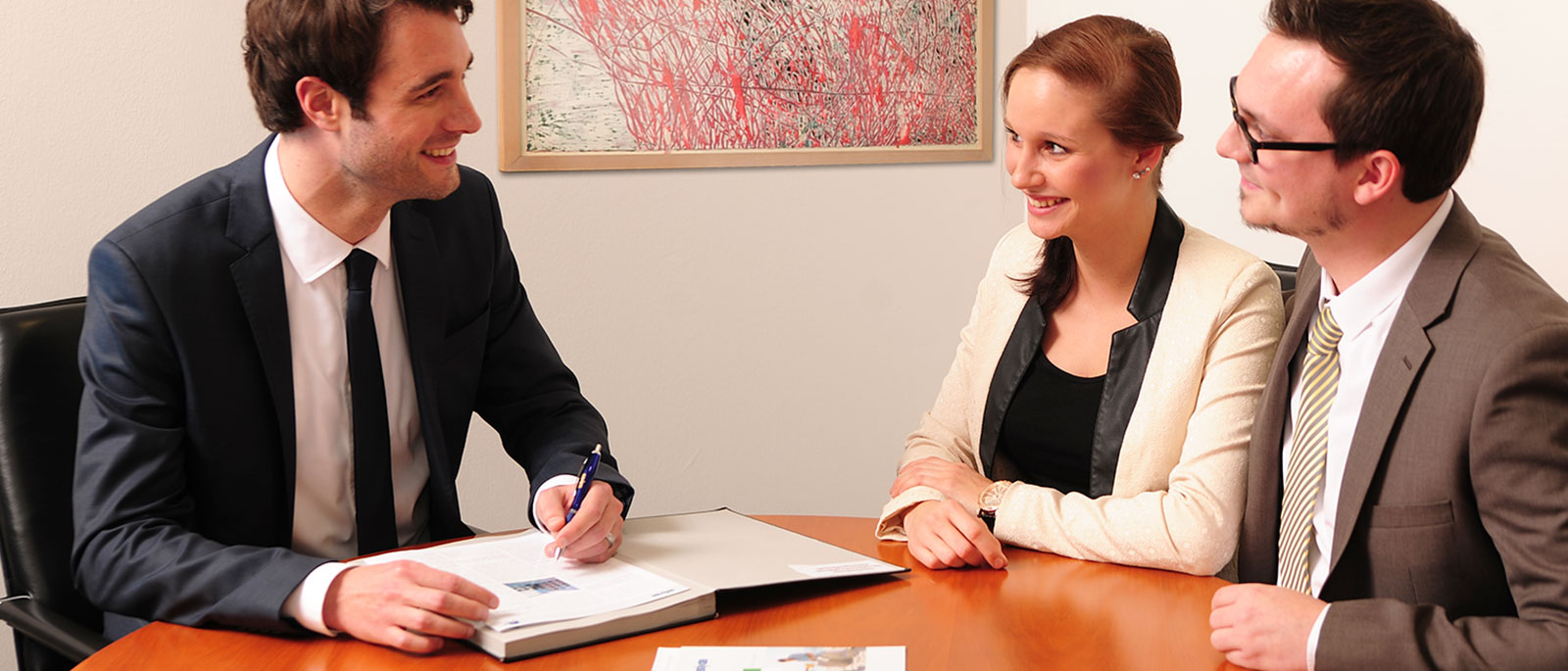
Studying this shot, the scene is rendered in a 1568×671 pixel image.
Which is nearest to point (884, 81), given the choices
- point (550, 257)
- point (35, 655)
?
point (550, 257)

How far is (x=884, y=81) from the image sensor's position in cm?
378

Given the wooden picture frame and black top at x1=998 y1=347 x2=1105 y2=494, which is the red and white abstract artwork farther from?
black top at x1=998 y1=347 x2=1105 y2=494

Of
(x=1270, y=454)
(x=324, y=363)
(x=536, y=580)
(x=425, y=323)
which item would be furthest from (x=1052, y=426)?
(x=324, y=363)

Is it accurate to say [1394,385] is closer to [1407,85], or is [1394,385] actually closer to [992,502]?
[1407,85]

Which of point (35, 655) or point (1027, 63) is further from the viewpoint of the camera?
point (1027, 63)

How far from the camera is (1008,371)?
2197 mm

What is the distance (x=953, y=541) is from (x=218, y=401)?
108 centimetres

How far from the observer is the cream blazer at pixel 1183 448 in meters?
1.77

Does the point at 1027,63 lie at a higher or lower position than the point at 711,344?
higher

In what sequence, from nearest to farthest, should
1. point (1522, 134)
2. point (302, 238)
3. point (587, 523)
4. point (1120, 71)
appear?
point (587, 523) < point (302, 238) < point (1120, 71) < point (1522, 134)

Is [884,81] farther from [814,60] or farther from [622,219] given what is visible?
[622,219]

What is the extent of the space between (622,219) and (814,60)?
75 cm

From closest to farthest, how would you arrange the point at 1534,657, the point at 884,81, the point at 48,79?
the point at 1534,657 < the point at 48,79 < the point at 884,81

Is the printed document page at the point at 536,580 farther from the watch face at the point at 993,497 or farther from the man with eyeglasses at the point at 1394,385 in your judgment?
the man with eyeglasses at the point at 1394,385
